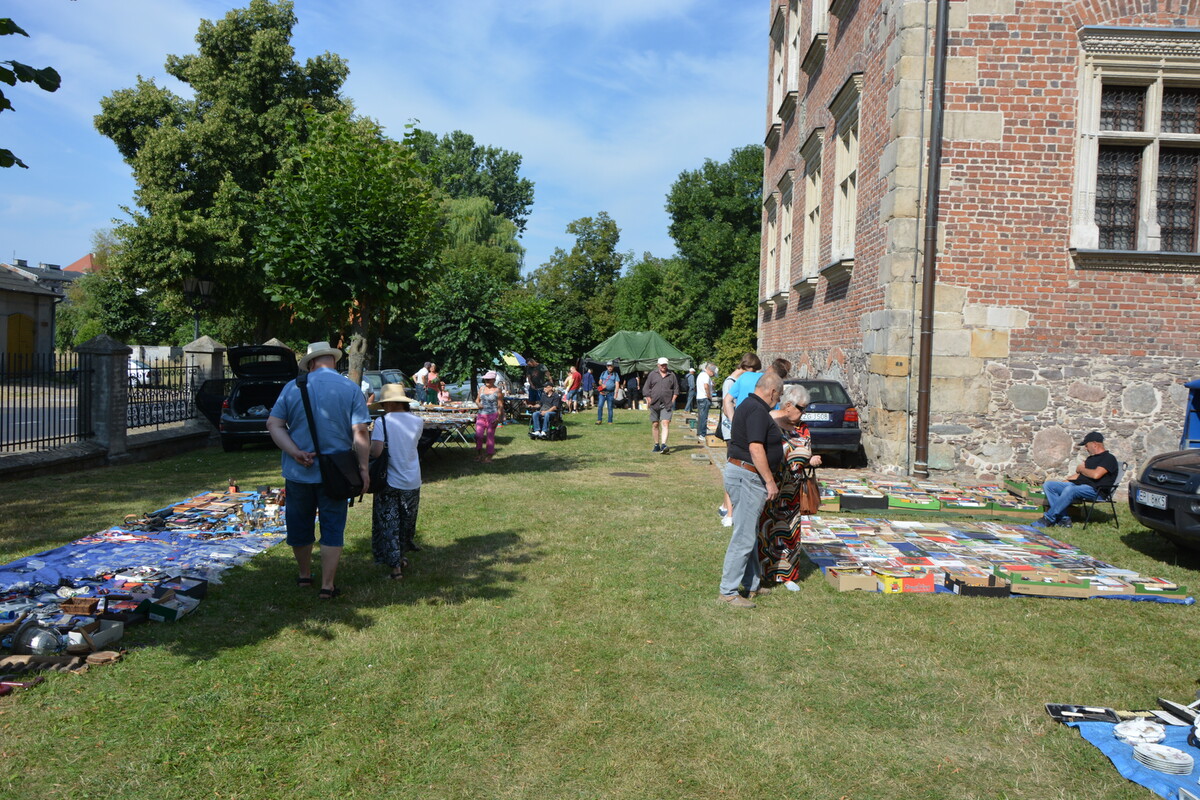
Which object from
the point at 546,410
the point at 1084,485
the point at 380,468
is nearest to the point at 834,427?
the point at 1084,485

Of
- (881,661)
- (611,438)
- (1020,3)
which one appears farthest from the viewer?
(611,438)

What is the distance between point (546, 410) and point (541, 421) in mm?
360

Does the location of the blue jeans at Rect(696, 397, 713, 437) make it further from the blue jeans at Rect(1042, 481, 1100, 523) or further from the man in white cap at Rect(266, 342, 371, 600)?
the man in white cap at Rect(266, 342, 371, 600)

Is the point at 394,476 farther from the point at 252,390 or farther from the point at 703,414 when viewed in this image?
the point at 703,414

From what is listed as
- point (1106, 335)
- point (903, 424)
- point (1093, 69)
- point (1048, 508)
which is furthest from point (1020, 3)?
point (1048, 508)

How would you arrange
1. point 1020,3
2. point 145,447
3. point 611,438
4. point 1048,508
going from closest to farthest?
point 1048,508 → point 1020,3 → point 145,447 → point 611,438

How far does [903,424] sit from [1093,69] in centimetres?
550

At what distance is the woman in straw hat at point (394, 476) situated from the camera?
22.0 feet

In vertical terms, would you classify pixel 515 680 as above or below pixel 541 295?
below

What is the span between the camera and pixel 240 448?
15742 mm

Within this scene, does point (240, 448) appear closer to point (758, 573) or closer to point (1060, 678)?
point (758, 573)

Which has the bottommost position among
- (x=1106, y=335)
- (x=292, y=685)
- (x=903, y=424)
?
(x=292, y=685)

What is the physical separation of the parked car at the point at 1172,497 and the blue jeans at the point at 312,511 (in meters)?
7.14

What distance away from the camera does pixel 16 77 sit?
14.1 ft
